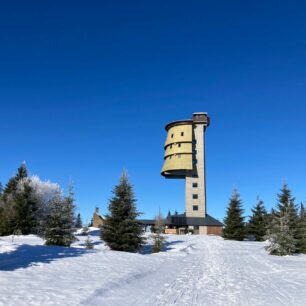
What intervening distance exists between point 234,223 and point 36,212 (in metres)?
27.6

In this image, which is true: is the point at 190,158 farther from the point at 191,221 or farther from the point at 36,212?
the point at 36,212

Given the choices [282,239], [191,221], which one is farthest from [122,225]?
[191,221]

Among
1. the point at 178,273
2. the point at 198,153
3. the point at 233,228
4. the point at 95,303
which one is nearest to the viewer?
the point at 95,303

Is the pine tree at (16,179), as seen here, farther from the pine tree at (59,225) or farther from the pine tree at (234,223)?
the pine tree at (234,223)

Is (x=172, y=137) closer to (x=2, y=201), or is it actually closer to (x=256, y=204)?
(x=256, y=204)

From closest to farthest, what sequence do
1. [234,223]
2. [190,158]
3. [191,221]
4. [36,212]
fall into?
[36,212], [234,223], [191,221], [190,158]

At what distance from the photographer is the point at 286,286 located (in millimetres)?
11117

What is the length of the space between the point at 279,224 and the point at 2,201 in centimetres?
3472

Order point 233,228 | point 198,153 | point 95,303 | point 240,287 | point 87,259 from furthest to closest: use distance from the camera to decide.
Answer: point 198,153
point 233,228
point 87,259
point 240,287
point 95,303

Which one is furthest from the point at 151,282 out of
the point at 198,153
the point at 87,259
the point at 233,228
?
the point at 198,153

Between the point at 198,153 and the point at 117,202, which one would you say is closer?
the point at 117,202

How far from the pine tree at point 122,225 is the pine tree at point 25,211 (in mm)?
18031

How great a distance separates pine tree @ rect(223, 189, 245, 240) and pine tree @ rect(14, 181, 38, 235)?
1045 inches

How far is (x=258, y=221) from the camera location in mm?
48594
